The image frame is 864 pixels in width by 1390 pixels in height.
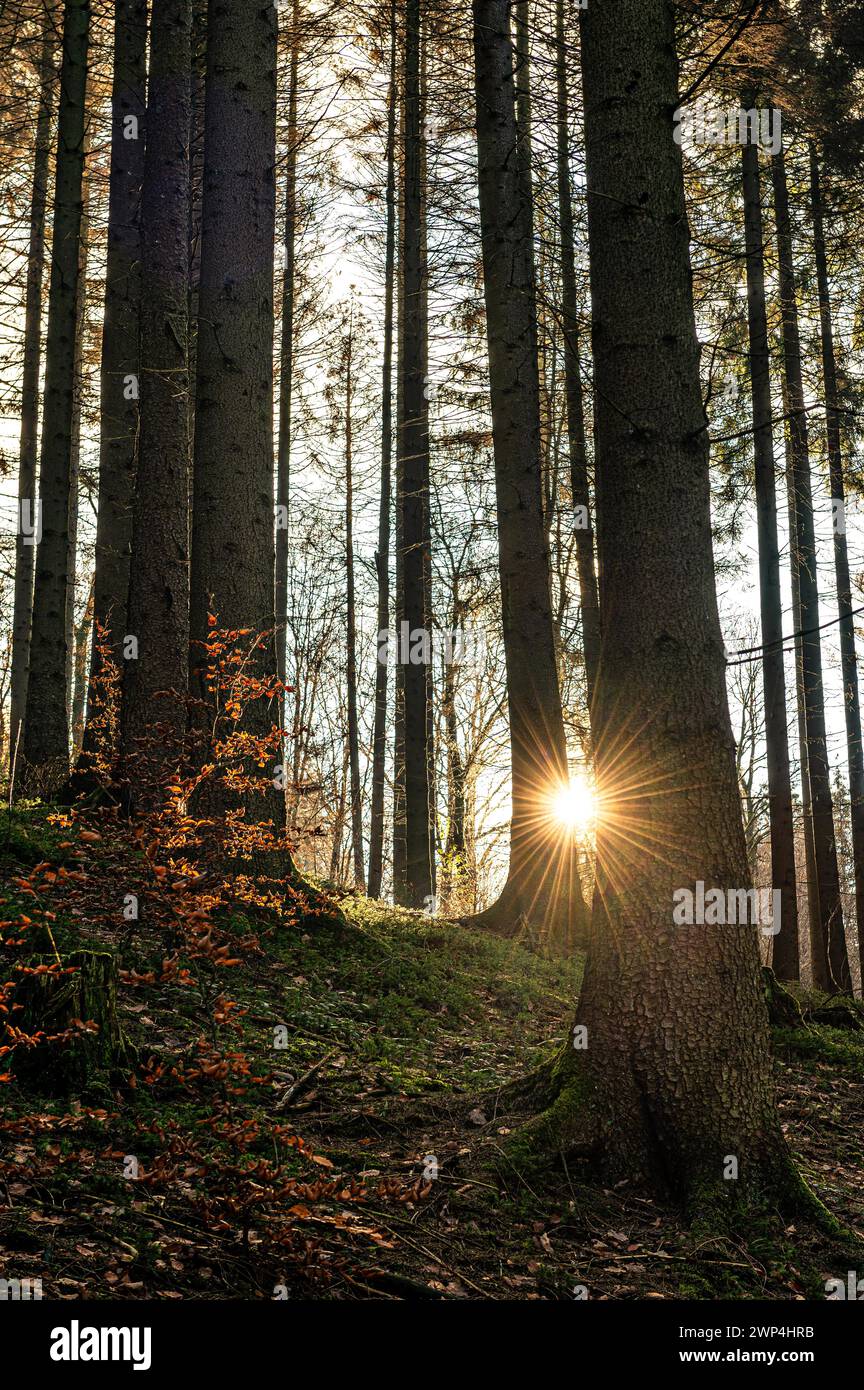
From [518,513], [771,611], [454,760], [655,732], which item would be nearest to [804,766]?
[771,611]

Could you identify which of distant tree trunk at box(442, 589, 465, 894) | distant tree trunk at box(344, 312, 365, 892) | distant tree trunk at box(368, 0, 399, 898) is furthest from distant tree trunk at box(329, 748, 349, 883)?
distant tree trunk at box(442, 589, 465, 894)

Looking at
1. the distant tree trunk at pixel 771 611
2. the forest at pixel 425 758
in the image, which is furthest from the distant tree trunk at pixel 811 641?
the distant tree trunk at pixel 771 611

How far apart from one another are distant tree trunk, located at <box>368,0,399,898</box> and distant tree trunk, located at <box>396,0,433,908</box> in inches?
76.4

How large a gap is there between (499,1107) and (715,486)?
1114 cm

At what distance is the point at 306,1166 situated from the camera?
3.59 m

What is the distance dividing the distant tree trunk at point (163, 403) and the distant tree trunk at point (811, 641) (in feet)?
27.2

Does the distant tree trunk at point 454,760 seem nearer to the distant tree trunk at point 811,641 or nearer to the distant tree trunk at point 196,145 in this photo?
the distant tree trunk at point 811,641

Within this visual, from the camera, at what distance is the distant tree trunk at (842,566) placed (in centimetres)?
1380

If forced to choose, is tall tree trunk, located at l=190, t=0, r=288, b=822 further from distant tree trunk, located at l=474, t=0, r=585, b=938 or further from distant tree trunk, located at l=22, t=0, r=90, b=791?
distant tree trunk, located at l=22, t=0, r=90, b=791

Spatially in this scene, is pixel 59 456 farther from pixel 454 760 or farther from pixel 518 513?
pixel 454 760

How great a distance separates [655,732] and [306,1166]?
7.31 ft

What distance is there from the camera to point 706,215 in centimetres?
1200

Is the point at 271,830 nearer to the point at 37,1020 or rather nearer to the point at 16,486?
the point at 37,1020
